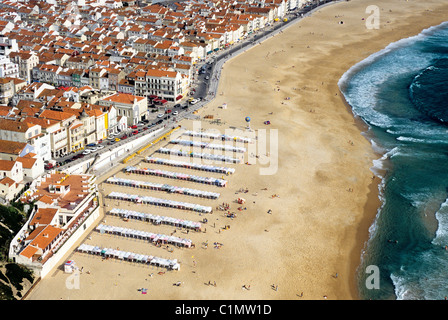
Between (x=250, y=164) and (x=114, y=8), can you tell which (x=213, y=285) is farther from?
(x=114, y=8)

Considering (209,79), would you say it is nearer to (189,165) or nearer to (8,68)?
(8,68)

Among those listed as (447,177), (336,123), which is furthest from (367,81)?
(447,177)

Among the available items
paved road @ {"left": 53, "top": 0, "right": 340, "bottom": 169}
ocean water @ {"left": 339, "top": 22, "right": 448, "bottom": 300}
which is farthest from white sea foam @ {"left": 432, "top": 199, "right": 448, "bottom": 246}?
paved road @ {"left": 53, "top": 0, "right": 340, "bottom": 169}

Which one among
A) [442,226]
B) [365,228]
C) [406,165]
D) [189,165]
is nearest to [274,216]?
[365,228]

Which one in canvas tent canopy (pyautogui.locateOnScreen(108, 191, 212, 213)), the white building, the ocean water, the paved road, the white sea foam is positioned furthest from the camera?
the white building

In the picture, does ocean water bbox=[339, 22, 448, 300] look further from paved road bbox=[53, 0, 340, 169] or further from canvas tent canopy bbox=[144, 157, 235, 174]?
paved road bbox=[53, 0, 340, 169]

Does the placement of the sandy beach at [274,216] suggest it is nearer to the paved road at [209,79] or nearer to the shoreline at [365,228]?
the shoreline at [365,228]
